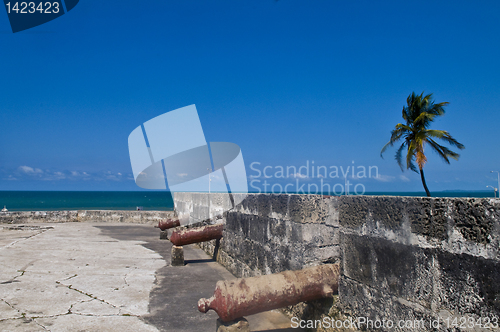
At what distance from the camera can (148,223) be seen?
14805mm

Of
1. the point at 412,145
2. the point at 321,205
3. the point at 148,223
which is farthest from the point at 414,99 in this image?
the point at 321,205

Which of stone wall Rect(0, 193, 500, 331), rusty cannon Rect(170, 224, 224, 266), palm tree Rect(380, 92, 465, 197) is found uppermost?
palm tree Rect(380, 92, 465, 197)

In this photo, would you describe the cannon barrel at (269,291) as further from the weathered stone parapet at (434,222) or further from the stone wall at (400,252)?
the weathered stone parapet at (434,222)

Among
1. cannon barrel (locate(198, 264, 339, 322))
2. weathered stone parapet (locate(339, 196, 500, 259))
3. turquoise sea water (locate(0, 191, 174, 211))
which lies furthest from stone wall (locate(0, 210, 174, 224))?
turquoise sea water (locate(0, 191, 174, 211))

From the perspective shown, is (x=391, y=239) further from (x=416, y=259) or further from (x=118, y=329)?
(x=118, y=329)

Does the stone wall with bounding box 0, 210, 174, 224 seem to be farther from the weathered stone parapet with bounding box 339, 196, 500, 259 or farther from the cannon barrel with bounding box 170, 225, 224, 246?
the weathered stone parapet with bounding box 339, 196, 500, 259

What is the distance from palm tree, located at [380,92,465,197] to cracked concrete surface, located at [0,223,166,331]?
23.0 m

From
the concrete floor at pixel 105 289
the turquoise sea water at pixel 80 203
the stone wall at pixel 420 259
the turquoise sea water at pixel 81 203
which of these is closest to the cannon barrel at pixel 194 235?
the concrete floor at pixel 105 289

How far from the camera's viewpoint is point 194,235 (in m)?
6.21

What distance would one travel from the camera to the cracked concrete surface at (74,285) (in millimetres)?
3375

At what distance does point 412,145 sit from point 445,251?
2632cm

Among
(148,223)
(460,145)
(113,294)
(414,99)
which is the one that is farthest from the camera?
(414,99)

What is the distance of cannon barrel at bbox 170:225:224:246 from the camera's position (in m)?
6.13

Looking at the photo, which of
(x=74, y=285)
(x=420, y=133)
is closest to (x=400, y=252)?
(x=74, y=285)
